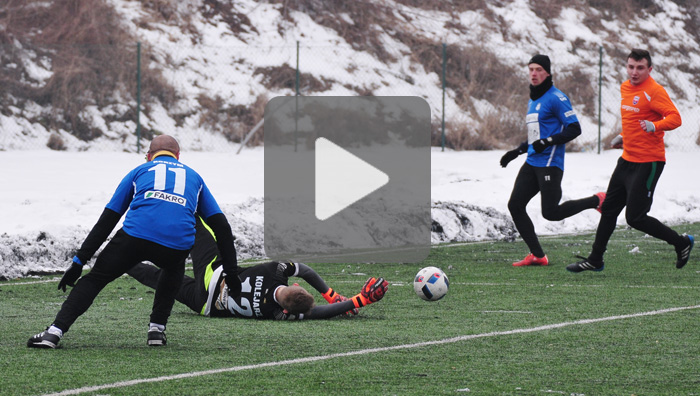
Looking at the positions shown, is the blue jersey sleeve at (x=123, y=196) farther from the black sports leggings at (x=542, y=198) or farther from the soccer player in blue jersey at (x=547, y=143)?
the black sports leggings at (x=542, y=198)

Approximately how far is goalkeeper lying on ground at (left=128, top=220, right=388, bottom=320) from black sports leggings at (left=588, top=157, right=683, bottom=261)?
3701 mm

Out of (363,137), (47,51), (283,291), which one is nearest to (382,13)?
(363,137)

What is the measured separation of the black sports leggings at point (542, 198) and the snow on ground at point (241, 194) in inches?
141

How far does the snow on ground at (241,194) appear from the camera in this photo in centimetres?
1299

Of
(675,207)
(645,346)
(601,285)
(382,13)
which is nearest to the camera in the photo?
(645,346)

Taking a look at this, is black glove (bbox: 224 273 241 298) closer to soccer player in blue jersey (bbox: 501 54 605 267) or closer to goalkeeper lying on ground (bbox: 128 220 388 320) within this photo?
goalkeeper lying on ground (bbox: 128 220 388 320)

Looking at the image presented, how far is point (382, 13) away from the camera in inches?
1361

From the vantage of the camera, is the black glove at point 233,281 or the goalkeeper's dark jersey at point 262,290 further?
the goalkeeper's dark jersey at point 262,290

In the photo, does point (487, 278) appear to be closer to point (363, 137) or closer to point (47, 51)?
point (363, 137)

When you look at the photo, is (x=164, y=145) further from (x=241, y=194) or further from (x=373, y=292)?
(x=241, y=194)

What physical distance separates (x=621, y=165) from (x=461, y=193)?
30.3 ft
